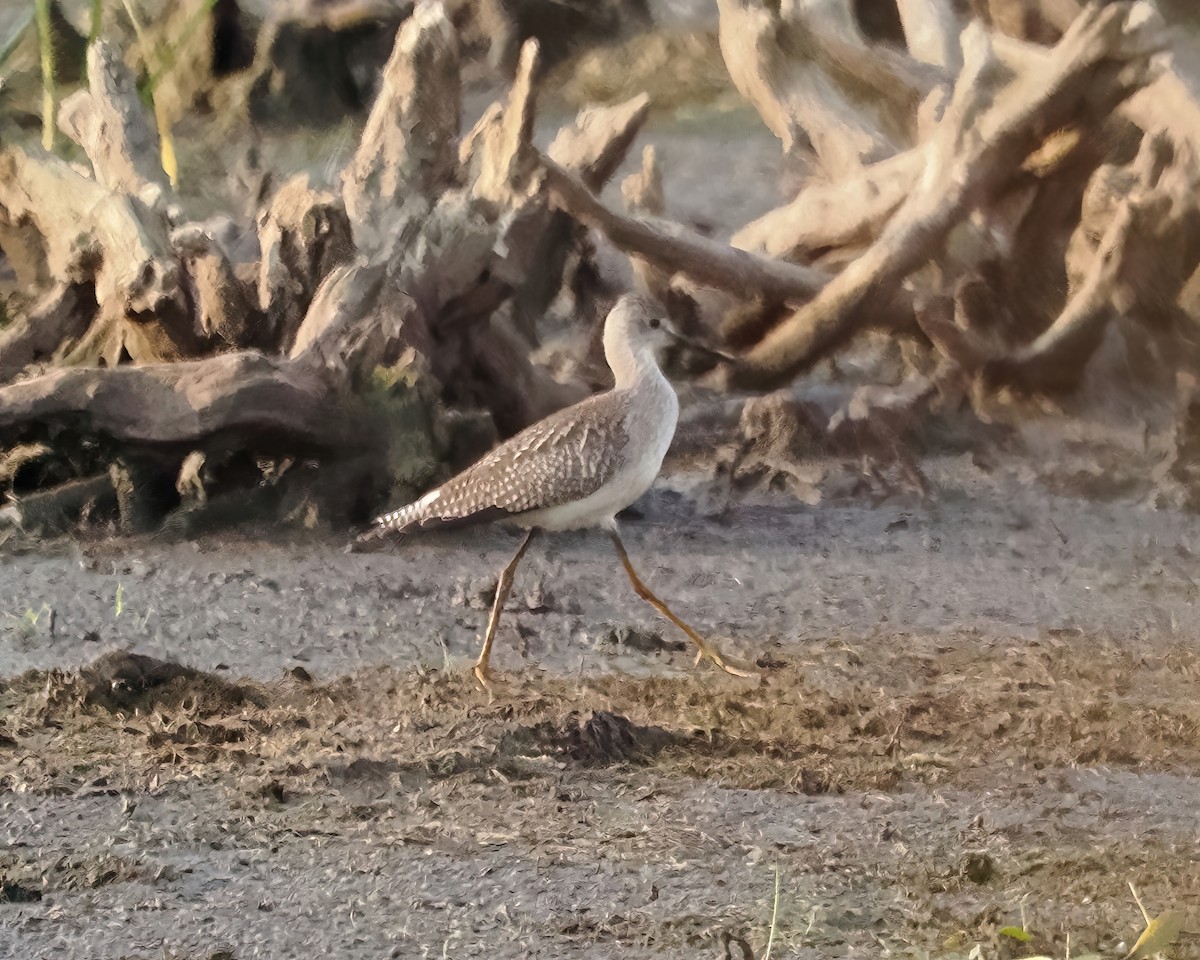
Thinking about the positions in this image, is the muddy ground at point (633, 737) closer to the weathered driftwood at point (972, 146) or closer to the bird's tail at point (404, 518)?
the bird's tail at point (404, 518)

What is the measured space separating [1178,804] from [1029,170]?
213 cm

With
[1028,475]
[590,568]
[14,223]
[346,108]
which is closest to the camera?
[590,568]

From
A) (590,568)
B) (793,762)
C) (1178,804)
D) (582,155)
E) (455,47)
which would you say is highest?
(455,47)

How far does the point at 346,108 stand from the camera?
4168mm

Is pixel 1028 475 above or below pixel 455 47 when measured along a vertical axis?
below

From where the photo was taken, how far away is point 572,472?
199 cm

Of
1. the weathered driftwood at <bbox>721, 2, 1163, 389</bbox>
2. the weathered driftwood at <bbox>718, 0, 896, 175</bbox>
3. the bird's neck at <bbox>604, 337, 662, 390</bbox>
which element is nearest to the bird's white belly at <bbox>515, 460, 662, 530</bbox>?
the bird's neck at <bbox>604, 337, 662, 390</bbox>

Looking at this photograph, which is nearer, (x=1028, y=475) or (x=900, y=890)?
(x=900, y=890)

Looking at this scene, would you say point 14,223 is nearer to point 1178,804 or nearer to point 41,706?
point 41,706

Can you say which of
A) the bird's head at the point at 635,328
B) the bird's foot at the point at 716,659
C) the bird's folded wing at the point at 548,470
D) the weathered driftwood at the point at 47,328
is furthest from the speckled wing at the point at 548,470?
the weathered driftwood at the point at 47,328

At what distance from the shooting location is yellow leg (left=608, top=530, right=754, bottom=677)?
2.06 metres

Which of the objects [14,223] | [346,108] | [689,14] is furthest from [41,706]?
[689,14]

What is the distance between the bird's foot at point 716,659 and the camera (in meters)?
2.04

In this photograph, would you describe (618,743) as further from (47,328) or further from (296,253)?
(47,328)
